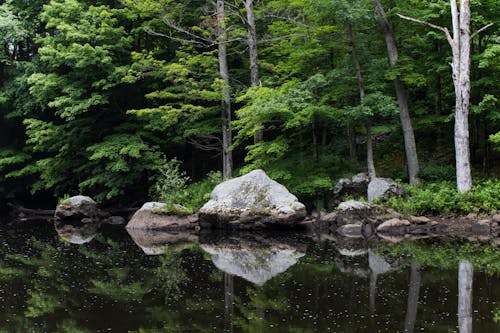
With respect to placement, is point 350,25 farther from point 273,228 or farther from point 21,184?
point 21,184

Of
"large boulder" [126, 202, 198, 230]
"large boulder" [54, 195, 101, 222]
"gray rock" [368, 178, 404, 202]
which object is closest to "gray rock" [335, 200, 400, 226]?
"gray rock" [368, 178, 404, 202]

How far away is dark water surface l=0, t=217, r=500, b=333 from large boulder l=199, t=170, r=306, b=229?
210 cm

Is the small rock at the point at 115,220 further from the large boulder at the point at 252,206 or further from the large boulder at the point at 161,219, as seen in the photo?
the large boulder at the point at 252,206

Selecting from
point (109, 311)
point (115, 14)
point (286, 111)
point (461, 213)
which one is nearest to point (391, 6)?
point (286, 111)

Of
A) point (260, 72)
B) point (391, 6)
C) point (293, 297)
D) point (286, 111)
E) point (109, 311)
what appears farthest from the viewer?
point (260, 72)

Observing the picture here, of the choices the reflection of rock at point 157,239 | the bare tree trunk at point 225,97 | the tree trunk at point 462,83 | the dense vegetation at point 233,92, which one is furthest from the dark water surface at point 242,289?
the bare tree trunk at point 225,97

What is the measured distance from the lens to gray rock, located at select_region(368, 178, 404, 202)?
1714 cm

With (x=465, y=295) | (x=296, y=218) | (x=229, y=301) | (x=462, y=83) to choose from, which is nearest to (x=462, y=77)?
(x=462, y=83)

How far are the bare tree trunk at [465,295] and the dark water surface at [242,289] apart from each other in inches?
0.7

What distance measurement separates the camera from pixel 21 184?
26969 mm

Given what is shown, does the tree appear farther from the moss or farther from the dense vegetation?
the moss

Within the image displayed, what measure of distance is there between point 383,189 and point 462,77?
3960 millimetres

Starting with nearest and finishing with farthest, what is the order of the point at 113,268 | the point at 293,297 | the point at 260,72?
the point at 293,297 < the point at 113,268 < the point at 260,72

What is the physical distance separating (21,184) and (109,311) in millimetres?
20586
